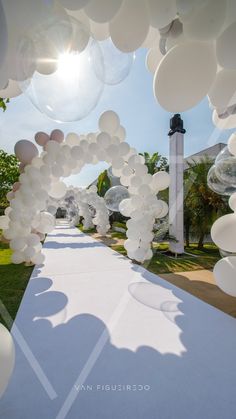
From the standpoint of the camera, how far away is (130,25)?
5.65ft

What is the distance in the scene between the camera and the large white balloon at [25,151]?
562 cm

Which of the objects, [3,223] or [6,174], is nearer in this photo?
[3,223]

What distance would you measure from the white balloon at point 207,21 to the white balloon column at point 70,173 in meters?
3.48

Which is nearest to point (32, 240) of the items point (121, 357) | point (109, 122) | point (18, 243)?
point (18, 243)

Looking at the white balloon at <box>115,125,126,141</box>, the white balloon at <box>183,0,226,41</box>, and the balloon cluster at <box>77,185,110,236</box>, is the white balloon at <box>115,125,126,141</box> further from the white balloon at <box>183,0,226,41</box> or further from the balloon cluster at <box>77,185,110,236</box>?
the balloon cluster at <box>77,185,110,236</box>

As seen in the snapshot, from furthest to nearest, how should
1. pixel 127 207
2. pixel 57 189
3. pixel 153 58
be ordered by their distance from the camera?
pixel 57 189 → pixel 127 207 → pixel 153 58

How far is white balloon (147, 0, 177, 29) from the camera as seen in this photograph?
5.15ft

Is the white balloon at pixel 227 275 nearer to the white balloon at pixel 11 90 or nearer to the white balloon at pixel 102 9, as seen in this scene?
the white balloon at pixel 102 9

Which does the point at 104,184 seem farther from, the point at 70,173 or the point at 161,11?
the point at 161,11

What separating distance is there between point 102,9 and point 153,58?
0.95m

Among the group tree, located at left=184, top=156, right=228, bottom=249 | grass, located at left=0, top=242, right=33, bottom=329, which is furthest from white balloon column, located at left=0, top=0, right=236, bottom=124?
→ tree, located at left=184, top=156, right=228, bottom=249

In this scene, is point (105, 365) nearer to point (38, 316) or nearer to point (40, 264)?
point (38, 316)

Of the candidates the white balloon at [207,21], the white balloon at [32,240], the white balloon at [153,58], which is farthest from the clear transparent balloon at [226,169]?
the white balloon at [32,240]

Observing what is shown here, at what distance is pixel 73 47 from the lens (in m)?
1.59
